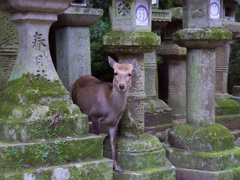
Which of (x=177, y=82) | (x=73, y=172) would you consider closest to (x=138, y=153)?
(x=73, y=172)

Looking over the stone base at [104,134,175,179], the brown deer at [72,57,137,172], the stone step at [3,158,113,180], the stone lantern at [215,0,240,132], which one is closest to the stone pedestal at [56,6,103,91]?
the brown deer at [72,57,137,172]

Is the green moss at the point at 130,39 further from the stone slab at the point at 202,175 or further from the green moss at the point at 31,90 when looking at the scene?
the stone slab at the point at 202,175

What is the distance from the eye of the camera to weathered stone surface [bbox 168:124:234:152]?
5.64 meters

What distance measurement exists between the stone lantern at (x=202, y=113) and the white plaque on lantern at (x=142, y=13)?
811 millimetres

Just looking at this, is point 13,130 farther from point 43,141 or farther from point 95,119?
point 95,119

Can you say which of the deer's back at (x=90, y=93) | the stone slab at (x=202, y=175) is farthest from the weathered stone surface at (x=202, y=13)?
the stone slab at (x=202, y=175)

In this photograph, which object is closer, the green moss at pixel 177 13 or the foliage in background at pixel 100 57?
the green moss at pixel 177 13

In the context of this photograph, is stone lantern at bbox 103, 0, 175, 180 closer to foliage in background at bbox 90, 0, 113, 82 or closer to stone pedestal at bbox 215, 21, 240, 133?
foliage in background at bbox 90, 0, 113, 82

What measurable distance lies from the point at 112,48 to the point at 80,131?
122 centimetres

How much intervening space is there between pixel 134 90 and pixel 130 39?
67 centimetres

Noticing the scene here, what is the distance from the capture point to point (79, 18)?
5.82m

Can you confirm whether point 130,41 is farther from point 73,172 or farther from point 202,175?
point 202,175

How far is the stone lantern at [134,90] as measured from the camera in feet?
16.1

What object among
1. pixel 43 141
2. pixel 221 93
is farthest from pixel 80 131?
pixel 221 93
